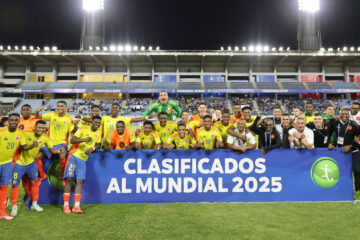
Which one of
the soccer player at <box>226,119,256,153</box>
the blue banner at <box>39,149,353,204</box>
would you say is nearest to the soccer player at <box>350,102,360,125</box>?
the blue banner at <box>39,149,353,204</box>

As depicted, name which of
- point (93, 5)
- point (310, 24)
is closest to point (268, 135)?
point (310, 24)

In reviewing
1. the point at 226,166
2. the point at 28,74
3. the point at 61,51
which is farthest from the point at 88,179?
the point at 28,74

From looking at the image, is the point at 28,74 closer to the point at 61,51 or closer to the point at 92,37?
the point at 61,51

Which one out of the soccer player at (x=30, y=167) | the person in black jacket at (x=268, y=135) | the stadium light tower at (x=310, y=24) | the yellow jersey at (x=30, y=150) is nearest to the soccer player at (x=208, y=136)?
the person in black jacket at (x=268, y=135)

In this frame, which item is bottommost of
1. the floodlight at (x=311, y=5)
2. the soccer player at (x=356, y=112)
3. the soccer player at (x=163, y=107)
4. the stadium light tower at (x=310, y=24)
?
the soccer player at (x=356, y=112)

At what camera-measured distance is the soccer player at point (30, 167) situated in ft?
13.7

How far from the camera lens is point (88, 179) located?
4.72m

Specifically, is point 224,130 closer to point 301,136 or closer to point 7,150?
point 301,136

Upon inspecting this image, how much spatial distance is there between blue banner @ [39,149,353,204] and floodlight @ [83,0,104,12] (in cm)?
4090

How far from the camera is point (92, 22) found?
1500 inches

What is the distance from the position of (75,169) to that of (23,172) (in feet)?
3.09

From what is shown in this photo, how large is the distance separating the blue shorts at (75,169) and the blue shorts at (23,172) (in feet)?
2.05

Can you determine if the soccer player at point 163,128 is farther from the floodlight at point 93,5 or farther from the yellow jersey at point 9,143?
the floodlight at point 93,5

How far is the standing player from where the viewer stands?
157 inches
